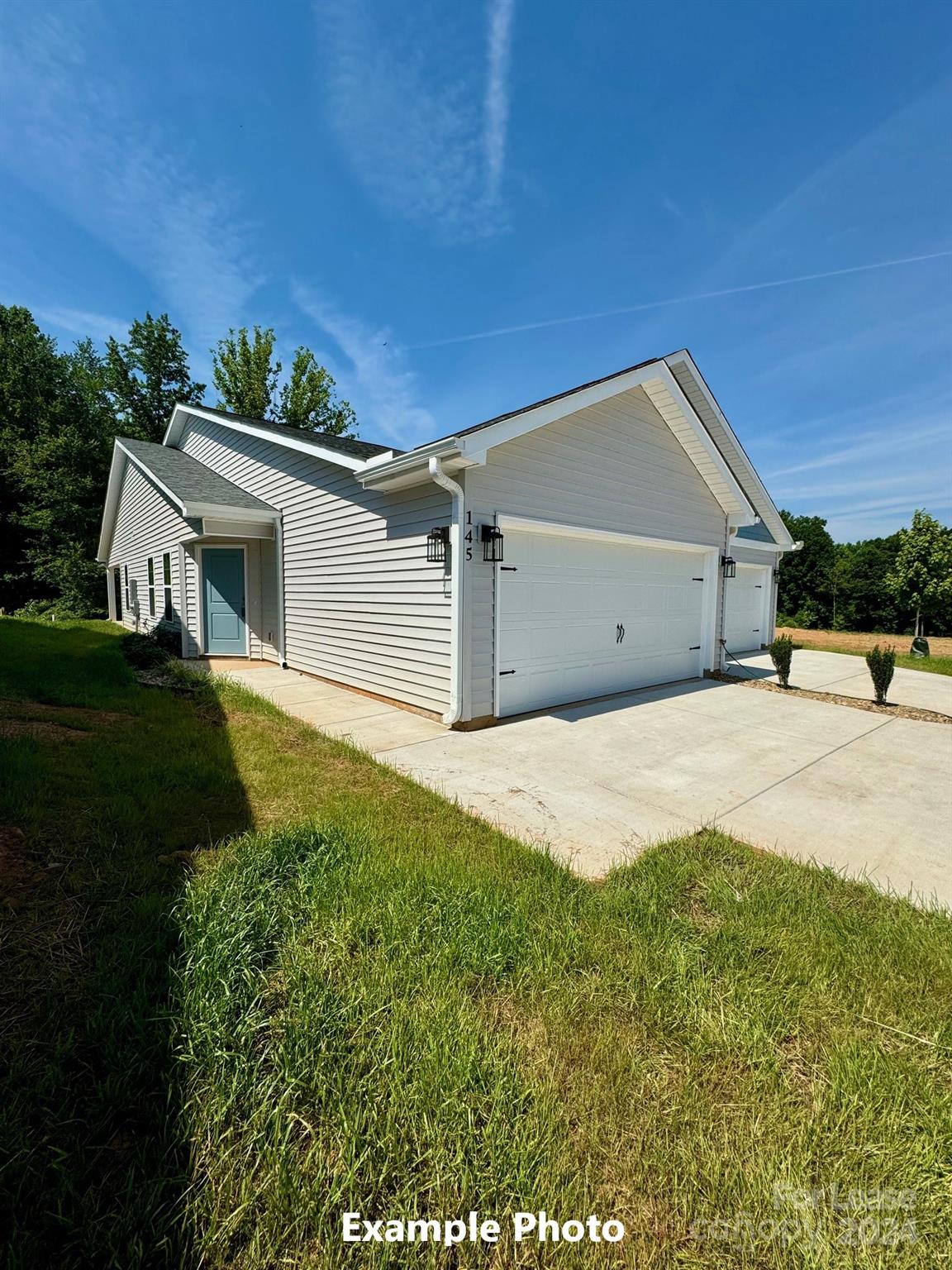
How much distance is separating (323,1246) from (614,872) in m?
2.07

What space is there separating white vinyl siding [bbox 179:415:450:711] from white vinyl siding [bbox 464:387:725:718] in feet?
1.34

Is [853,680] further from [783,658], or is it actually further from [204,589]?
[204,589]

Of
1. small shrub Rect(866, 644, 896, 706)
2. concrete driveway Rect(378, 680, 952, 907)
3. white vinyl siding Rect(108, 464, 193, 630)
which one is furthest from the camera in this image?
white vinyl siding Rect(108, 464, 193, 630)

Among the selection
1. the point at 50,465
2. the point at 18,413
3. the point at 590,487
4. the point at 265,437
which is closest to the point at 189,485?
the point at 265,437

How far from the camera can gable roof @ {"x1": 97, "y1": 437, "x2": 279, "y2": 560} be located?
9039 millimetres

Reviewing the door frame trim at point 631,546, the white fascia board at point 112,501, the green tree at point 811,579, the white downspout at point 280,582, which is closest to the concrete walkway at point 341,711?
the white downspout at point 280,582

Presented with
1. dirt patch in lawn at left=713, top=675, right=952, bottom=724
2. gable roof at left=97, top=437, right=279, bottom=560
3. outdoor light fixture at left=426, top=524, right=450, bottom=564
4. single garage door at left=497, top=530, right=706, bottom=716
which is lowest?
dirt patch in lawn at left=713, top=675, right=952, bottom=724

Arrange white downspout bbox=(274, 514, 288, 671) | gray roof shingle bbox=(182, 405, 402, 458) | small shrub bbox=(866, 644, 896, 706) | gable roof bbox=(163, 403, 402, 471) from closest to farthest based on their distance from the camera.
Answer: gable roof bbox=(163, 403, 402, 471) → small shrub bbox=(866, 644, 896, 706) → gray roof shingle bbox=(182, 405, 402, 458) → white downspout bbox=(274, 514, 288, 671)

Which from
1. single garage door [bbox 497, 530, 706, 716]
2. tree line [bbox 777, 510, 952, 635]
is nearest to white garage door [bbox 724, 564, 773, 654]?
single garage door [bbox 497, 530, 706, 716]

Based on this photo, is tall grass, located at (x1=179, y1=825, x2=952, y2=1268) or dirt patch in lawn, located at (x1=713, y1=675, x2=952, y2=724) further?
dirt patch in lawn, located at (x1=713, y1=675, x2=952, y2=724)

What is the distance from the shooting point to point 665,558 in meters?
8.89

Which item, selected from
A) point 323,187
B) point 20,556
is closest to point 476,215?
point 323,187

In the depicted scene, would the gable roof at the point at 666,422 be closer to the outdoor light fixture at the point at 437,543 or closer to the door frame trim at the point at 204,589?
the outdoor light fixture at the point at 437,543

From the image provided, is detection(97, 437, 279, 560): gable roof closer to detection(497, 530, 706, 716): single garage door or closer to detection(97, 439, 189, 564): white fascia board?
detection(97, 439, 189, 564): white fascia board
